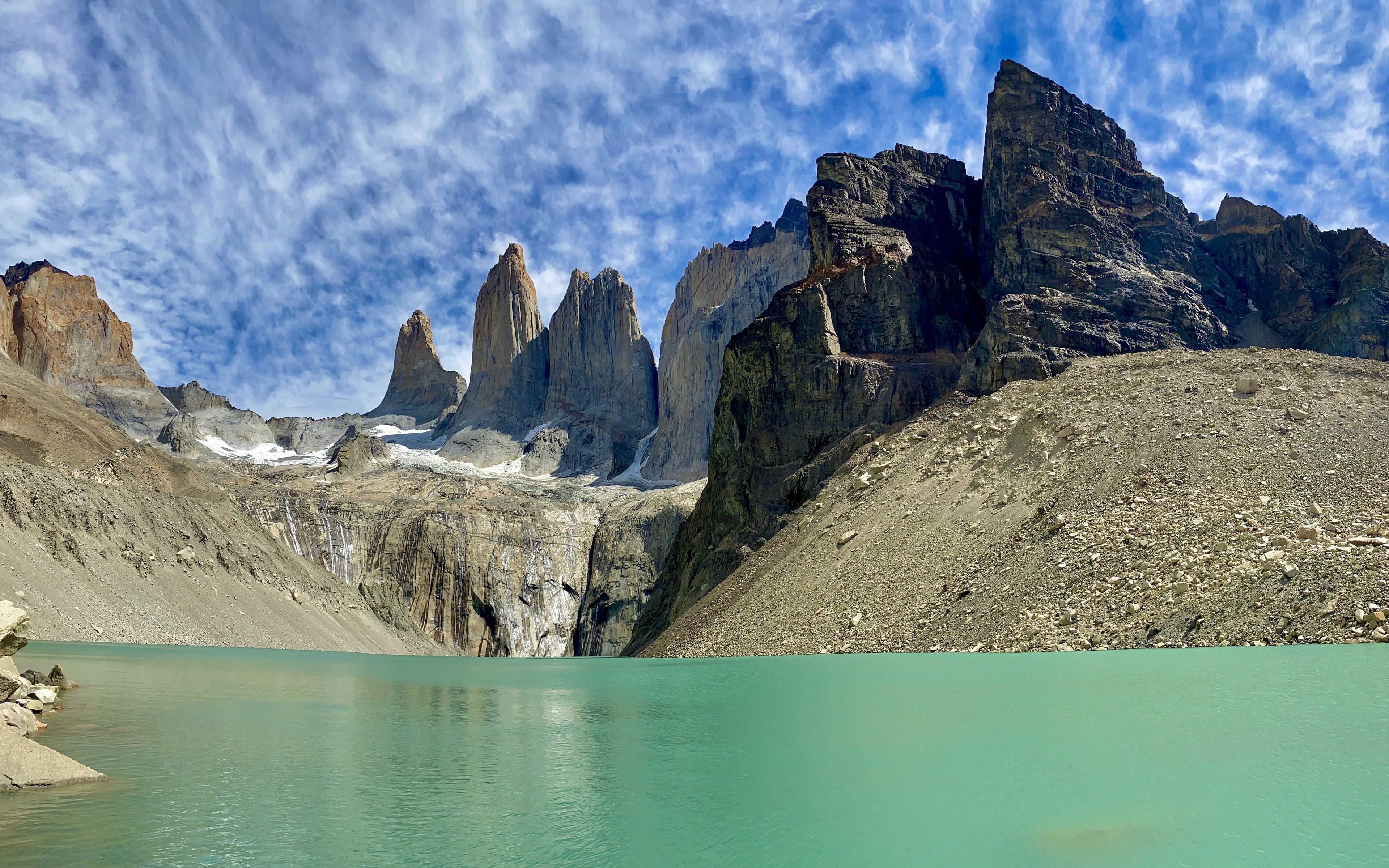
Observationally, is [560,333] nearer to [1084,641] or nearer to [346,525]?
[346,525]

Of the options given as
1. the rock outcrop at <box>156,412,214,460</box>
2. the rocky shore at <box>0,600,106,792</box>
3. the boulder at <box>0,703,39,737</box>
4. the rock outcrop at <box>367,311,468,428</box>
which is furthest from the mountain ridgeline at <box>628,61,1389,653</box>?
the rock outcrop at <box>367,311,468,428</box>

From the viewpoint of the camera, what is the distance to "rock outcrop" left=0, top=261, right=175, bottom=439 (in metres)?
157

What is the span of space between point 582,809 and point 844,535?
2828 centimetres

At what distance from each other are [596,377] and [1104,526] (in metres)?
141

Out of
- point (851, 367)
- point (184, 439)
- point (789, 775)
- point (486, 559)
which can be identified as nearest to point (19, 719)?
point (789, 775)

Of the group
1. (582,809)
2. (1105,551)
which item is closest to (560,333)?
(1105,551)

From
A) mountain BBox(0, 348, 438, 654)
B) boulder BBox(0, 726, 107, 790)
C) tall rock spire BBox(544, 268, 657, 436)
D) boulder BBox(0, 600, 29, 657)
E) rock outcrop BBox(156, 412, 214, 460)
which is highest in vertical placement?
tall rock spire BBox(544, 268, 657, 436)

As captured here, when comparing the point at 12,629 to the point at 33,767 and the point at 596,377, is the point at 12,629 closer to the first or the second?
the point at 33,767

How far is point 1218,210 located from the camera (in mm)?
61281

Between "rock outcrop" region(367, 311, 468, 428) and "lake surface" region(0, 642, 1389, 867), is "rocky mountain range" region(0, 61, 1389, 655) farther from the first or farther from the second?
"rock outcrop" region(367, 311, 468, 428)

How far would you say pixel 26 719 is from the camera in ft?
40.3

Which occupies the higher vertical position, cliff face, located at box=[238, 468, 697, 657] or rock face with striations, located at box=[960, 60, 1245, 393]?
rock face with striations, located at box=[960, 60, 1245, 393]

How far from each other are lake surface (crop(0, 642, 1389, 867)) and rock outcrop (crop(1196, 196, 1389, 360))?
42.2 metres

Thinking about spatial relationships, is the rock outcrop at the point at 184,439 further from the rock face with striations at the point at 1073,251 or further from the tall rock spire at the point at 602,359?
the rock face with striations at the point at 1073,251
